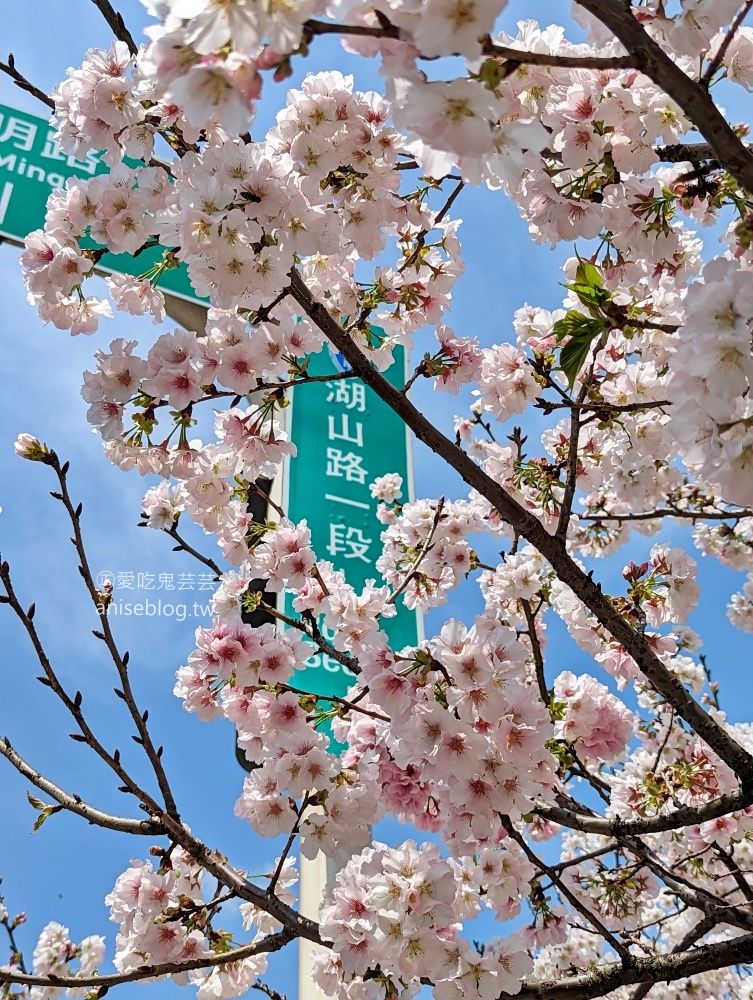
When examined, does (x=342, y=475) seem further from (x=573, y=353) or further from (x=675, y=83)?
(x=675, y=83)

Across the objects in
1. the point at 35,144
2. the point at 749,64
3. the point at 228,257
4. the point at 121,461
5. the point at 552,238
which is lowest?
the point at 121,461

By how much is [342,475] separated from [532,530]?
2.95 meters

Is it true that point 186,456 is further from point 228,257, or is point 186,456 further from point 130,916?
point 130,916

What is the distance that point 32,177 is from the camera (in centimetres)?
443

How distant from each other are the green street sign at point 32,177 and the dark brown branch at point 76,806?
127 inches

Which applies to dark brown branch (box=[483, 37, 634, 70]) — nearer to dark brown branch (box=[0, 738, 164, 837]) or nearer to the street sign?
dark brown branch (box=[0, 738, 164, 837])

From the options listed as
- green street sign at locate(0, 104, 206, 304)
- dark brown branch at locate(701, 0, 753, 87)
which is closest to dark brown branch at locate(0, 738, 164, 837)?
dark brown branch at locate(701, 0, 753, 87)

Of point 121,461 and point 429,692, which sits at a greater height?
point 121,461

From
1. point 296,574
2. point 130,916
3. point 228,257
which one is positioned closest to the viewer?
point 228,257

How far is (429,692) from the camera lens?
1.53 meters

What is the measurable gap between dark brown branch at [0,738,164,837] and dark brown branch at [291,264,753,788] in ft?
3.42

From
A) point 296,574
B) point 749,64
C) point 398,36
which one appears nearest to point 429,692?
point 296,574

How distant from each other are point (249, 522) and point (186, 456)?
0.48 m

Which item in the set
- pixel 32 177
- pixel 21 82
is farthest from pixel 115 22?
pixel 32 177
